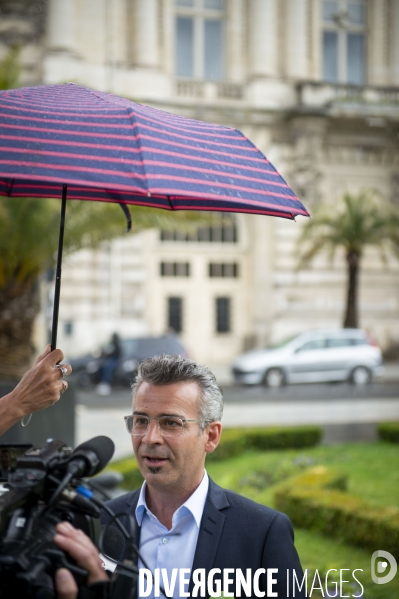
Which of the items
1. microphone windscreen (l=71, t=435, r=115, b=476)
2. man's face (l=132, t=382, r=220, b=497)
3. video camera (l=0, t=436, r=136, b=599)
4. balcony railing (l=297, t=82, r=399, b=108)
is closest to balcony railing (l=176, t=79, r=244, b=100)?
balcony railing (l=297, t=82, r=399, b=108)

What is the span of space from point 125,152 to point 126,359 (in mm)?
17861

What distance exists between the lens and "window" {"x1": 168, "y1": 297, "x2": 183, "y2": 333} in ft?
87.8

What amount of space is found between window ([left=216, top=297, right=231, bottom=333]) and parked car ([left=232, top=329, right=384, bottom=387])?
5263mm

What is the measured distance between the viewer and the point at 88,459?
196 centimetres

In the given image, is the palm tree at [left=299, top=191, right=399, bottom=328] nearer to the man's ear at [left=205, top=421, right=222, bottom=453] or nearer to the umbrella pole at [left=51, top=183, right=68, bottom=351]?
the umbrella pole at [left=51, top=183, right=68, bottom=351]

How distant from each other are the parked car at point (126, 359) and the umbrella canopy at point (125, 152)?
16.5m

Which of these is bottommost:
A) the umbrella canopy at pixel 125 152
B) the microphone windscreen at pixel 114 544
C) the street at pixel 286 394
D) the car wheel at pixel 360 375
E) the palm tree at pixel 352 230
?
the street at pixel 286 394

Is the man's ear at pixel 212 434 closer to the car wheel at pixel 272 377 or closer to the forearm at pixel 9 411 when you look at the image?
the forearm at pixel 9 411

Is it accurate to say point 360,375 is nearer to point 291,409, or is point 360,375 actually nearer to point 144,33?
point 291,409

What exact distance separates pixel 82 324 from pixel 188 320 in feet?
13.9

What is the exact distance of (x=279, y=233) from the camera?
27.0 m

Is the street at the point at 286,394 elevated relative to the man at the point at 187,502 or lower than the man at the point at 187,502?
lower

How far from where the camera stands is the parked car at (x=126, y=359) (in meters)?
20.0

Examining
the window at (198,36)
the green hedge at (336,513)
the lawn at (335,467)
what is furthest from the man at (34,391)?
Result: the window at (198,36)
